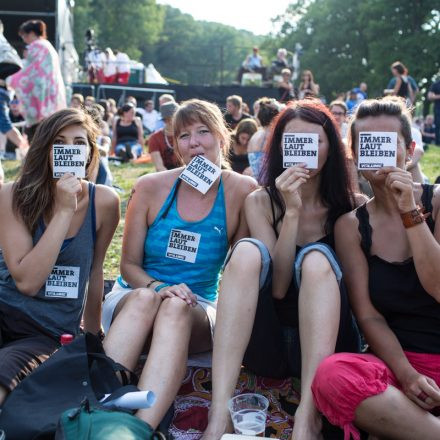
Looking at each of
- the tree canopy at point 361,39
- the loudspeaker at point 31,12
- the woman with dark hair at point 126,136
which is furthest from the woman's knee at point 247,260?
the tree canopy at point 361,39

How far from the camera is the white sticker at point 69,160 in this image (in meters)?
2.86

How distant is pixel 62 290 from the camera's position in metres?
2.89

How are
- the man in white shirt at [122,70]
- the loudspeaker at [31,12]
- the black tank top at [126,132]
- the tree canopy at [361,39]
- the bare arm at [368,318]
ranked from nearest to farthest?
the bare arm at [368,318], the loudspeaker at [31,12], the black tank top at [126,132], the man in white shirt at [122,70], the tree canopy at [361,39]

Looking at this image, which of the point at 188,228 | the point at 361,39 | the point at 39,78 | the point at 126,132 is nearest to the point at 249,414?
the point at 188,228

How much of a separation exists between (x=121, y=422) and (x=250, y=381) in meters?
1.03

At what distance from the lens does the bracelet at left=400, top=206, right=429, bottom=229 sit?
2479 millimetres

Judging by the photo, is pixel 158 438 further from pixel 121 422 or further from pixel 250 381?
pixel 250 381

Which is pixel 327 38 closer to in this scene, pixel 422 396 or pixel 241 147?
pixel 241 147

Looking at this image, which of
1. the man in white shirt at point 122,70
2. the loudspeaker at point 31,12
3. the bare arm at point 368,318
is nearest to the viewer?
the bare arm at point 368,318

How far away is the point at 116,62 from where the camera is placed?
23.6 m

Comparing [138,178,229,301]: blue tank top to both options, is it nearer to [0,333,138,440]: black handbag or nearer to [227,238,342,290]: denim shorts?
[227,238,342,290]: denim shorts

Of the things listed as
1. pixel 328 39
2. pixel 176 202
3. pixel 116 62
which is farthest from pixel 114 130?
pixel 328 39

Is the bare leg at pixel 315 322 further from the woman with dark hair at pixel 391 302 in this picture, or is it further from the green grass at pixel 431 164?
the green grass at pixel 431 164

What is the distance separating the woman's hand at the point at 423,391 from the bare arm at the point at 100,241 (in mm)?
1482
